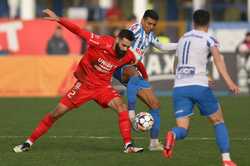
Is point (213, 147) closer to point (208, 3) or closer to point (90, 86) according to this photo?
point (90, 86)

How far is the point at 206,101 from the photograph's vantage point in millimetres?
12227

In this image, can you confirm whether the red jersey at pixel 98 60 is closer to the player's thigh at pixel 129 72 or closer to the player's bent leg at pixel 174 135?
the player's thigh at pixel 129 72

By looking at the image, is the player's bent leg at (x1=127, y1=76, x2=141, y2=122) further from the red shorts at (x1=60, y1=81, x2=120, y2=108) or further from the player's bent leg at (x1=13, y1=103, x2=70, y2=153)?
the player's bent leg at (x1=13, y1=103, x2=70, y2=153)

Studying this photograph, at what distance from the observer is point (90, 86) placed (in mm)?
14078

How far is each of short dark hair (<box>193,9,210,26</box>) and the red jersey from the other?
2054 mm

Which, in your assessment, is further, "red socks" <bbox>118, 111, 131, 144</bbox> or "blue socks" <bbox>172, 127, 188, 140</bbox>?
"red socks" <bbox>118, 111, 131, 144</bbox>

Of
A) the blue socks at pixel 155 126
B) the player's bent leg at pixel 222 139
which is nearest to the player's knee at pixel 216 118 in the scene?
the player's bent leg at pixel 222 139

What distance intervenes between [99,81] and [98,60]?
331 mm

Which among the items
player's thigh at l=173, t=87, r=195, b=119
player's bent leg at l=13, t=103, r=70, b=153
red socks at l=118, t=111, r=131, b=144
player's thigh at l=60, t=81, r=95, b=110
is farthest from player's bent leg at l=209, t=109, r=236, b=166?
player's bent leg at l=13, t=103, r=70, b=153

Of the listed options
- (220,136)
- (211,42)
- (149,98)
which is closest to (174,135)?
(220,136)

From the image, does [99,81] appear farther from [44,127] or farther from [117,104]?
[44,127]

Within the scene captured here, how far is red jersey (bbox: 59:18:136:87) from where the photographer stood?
45.5 ft

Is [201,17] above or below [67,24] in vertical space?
above

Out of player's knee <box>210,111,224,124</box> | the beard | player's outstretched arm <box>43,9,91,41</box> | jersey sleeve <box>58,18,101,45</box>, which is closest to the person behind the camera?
player's knee <box>210,111,224,124</box>
